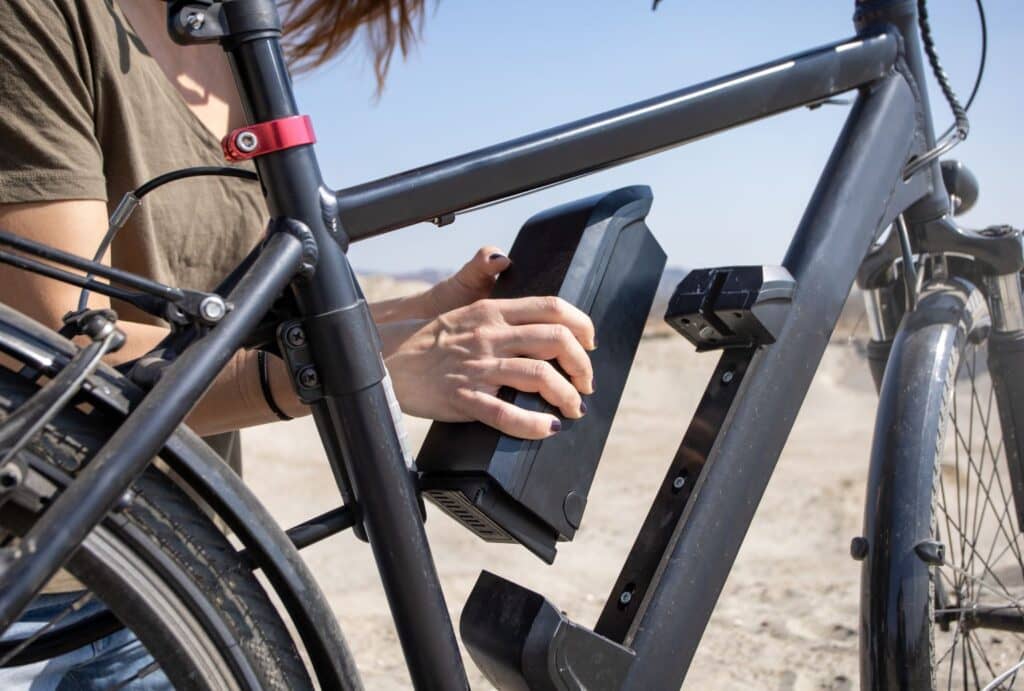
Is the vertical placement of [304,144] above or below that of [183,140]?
below

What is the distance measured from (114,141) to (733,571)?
2.61 meters

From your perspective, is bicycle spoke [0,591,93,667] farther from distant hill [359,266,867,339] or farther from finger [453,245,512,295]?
distant hill [359,266,867,339]

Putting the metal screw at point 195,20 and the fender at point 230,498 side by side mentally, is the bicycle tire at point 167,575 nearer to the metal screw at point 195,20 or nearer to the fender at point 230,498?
the fender at point 230,498

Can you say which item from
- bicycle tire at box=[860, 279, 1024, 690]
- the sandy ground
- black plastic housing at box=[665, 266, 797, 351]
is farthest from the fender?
the sandy ground

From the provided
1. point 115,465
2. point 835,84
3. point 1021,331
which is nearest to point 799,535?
point 1021,331

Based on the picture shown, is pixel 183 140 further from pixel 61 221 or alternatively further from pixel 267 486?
pixel 267 486

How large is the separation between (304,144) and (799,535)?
10.5ft

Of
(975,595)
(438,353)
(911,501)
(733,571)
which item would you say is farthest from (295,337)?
(733,571)

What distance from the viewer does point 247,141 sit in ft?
3.01

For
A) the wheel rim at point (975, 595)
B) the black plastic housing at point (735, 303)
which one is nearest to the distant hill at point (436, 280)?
the wheel rim at point (975, 595)

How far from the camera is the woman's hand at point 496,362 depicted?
0.99 m

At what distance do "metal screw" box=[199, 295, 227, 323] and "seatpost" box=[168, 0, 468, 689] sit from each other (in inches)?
3.8

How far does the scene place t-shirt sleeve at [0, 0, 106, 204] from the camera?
108 cm

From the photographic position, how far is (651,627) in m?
1.09
